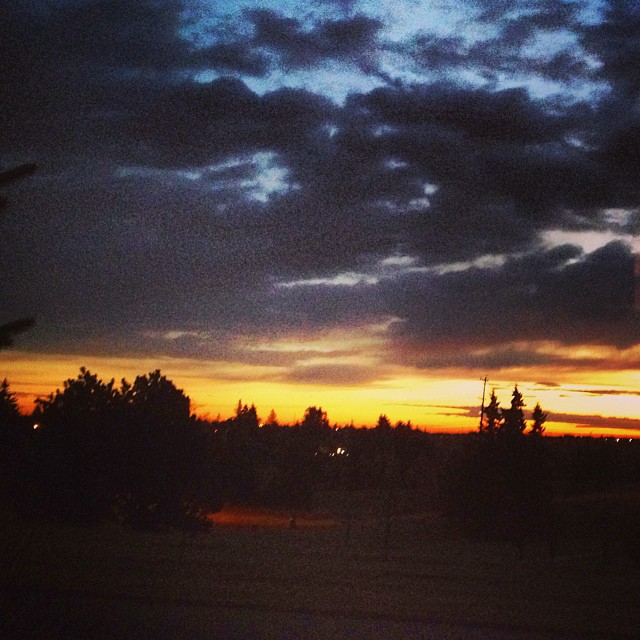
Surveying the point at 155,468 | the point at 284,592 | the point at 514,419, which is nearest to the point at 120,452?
the point at 155,468

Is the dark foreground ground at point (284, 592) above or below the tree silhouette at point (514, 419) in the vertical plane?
below

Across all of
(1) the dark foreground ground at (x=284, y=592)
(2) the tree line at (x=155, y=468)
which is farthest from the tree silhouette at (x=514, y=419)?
(1) the dark foreground ground at (x=284, y=592)

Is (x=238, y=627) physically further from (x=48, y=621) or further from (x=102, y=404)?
(x=102, y=404)

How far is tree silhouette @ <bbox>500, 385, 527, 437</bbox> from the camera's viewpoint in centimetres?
3766

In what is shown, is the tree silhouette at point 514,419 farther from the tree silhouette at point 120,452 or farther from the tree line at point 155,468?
the tree silhouette at point 120,452

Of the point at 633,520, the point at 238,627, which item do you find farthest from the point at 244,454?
the point at 238,627

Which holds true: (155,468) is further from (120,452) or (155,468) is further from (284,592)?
(284,592)

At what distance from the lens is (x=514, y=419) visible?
4325cm

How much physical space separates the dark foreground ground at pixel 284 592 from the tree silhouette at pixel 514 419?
11.5 meters

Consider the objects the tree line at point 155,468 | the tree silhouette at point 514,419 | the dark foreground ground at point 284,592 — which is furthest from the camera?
the tree silhouette at point 514,419

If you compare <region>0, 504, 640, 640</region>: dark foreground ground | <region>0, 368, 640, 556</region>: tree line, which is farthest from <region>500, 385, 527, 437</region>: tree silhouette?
<region>0, 504, 640, 640</region>: dark foreground ground

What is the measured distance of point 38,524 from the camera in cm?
2594

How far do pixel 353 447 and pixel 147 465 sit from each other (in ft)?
232

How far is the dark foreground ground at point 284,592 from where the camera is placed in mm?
12133
